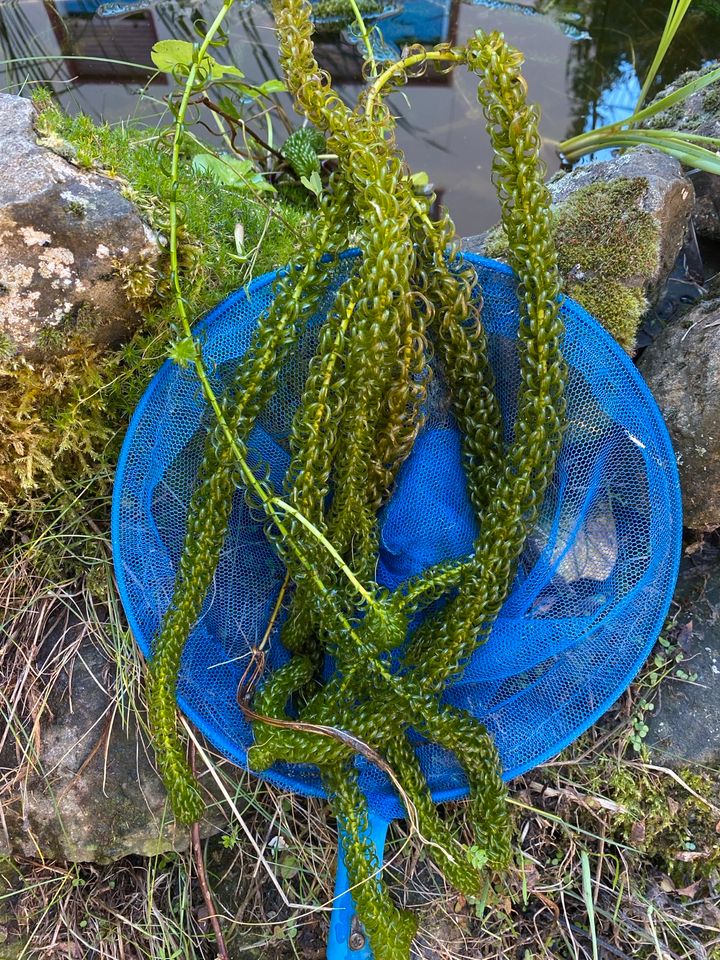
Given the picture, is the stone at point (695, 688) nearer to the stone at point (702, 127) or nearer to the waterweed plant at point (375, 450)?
the waterweed plant at point (375, 450)

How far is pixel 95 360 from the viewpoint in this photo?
1.56 m

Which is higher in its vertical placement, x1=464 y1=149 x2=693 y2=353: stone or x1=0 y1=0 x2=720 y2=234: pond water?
x1=0 y1=0 x2=720 y2=234: pond water

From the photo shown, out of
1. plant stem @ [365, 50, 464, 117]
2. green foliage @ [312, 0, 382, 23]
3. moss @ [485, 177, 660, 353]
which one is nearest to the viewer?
plant stem @ [365, 50, 464, 117]

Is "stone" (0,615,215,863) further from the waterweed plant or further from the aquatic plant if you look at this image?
the aquatic plant

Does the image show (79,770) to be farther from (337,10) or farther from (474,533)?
(337,10)

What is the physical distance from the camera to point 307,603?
145cm

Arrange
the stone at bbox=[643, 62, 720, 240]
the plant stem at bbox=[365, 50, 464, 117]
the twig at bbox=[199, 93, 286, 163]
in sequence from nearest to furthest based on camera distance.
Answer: the plant stem at bbox=[365, 50, 464, 117] < the twig at bbox=[199, 93, 286, 163] < the stone at bbox=[643, 62, 720, 240]

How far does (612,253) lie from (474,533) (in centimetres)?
80

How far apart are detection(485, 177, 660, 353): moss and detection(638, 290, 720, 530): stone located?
0.11 meters

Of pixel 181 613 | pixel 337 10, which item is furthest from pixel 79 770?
pixel 337 10

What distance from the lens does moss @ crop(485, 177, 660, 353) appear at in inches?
68.6

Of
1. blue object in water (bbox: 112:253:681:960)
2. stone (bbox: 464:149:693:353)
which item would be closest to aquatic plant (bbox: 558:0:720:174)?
stone (bbox: 464:149:693:353)

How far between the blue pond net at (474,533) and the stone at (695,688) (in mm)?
324

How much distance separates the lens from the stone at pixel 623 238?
5.72 ft
